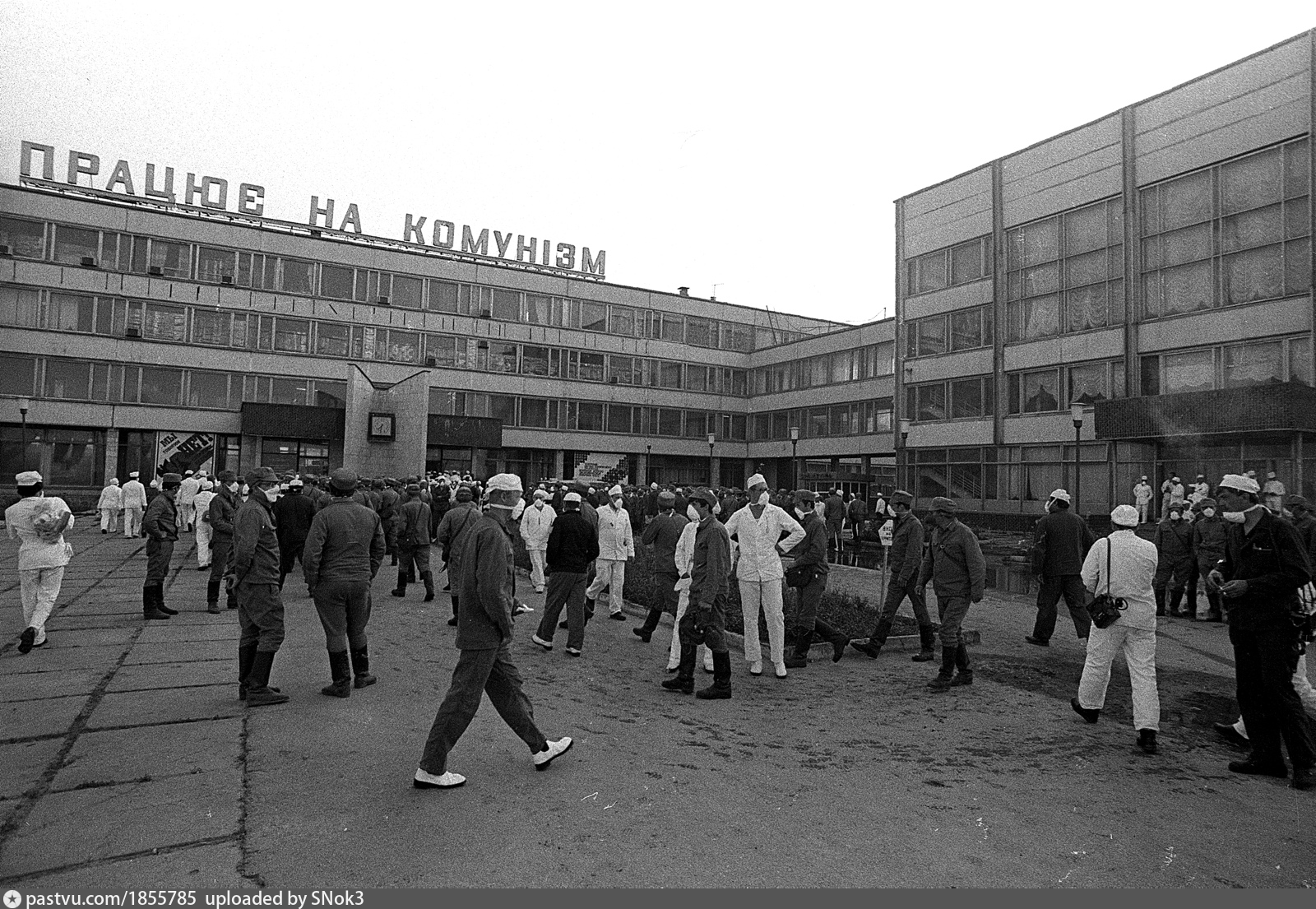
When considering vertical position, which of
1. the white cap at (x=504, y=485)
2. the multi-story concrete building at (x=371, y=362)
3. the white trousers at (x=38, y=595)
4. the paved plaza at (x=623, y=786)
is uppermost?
the multi-story concrete building at (x=371, y=362)

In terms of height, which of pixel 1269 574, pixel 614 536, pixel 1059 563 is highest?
pixel 1269 574

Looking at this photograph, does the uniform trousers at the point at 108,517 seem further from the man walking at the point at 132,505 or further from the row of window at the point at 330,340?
the row of window at the point at 330,340

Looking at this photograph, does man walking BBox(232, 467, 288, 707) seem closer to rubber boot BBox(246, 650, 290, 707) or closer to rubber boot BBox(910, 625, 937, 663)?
rubber boot BBox(246, 650, 290, 707)

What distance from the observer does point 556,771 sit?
5230 mm

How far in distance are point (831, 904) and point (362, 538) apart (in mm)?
5122

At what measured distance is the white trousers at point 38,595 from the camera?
329 inches

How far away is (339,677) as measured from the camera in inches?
276

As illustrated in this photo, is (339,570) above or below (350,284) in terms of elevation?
below

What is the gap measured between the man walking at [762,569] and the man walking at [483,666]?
11.5 ft

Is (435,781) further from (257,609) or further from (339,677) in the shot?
(257,609)

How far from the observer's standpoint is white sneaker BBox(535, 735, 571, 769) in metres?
5.22

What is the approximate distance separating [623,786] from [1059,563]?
7.71 meters

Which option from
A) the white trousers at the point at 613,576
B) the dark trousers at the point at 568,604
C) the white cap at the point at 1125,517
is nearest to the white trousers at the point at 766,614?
the dark trousers at the point at 568,604

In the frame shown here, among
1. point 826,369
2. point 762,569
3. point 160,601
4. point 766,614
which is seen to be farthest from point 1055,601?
point 826,369
